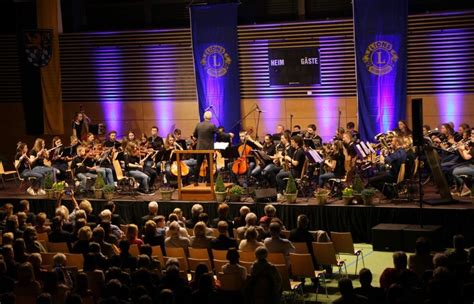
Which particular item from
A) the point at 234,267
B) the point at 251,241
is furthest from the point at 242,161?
the point at 234,267

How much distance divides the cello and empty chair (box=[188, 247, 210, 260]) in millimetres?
6271

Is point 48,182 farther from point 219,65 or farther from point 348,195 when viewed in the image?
point 348,195

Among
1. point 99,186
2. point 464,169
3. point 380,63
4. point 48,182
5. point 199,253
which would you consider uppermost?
point 380,63

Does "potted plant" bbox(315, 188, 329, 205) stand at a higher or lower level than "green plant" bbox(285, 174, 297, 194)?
lower

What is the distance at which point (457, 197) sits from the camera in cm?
1546

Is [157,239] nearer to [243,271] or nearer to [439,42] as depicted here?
[243,271]

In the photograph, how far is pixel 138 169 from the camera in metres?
18.3

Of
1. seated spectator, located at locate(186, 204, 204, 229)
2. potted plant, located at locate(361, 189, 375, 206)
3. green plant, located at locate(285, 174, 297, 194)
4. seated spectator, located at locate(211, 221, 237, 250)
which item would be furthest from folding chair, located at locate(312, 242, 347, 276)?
green plant, located at locate(285, 174, 297, 194)

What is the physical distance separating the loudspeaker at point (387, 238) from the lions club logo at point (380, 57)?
19.6 ft

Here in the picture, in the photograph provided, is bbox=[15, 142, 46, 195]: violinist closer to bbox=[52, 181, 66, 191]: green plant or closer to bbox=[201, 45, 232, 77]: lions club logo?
bbox=[52, 181, 66, 191]: green plant

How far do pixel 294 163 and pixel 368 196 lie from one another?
2.14m

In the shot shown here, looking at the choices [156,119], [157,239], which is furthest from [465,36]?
[157,239]

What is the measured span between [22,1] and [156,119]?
5.11 m

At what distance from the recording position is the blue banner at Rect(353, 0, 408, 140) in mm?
18797
